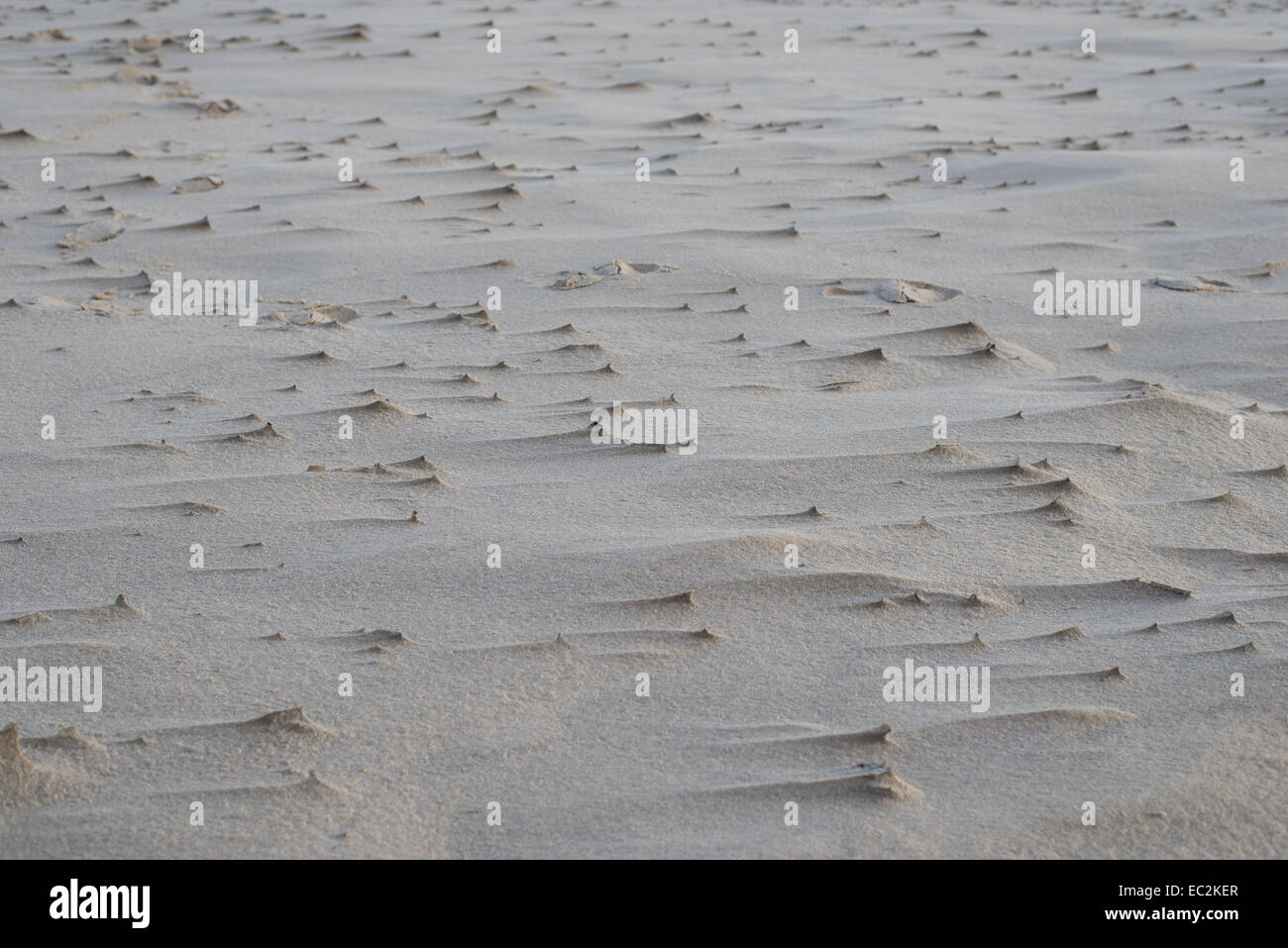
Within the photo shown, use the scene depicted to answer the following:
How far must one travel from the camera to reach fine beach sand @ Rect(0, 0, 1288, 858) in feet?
6.29

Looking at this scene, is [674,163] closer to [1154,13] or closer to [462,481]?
[462,481]

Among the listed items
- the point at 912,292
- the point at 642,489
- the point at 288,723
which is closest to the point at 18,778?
the point at 288,723

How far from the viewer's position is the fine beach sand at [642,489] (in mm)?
1917

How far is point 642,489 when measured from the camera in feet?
9.17

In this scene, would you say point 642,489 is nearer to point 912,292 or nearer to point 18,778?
point 18,778

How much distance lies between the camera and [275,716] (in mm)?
2033

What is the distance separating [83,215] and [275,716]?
10.3 ft

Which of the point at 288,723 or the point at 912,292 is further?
the point at 912,292

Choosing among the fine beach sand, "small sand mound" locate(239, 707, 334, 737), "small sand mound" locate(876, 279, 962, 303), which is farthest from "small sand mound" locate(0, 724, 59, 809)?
"small sand mound" locate(876, 279, 962, 303)

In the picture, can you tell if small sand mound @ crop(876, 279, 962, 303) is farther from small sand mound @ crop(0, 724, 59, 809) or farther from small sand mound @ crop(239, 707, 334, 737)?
small sand mound @ crop(0, 724, 59, 809)

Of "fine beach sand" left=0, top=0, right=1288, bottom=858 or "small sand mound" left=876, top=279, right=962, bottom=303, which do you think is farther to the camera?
"small sand mound" left=876, top=279, right=962, bottom=303

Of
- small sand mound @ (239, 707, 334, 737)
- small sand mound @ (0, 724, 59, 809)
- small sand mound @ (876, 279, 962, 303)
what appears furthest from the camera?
small sand mound @ (876, 279, 962, 303)

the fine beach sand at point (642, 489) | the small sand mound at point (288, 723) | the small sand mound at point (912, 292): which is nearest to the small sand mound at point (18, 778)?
the fine beach sand at point (642, 489)

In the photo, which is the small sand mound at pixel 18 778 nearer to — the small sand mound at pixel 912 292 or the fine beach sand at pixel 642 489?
the fine beach sand at pixel 642 489
